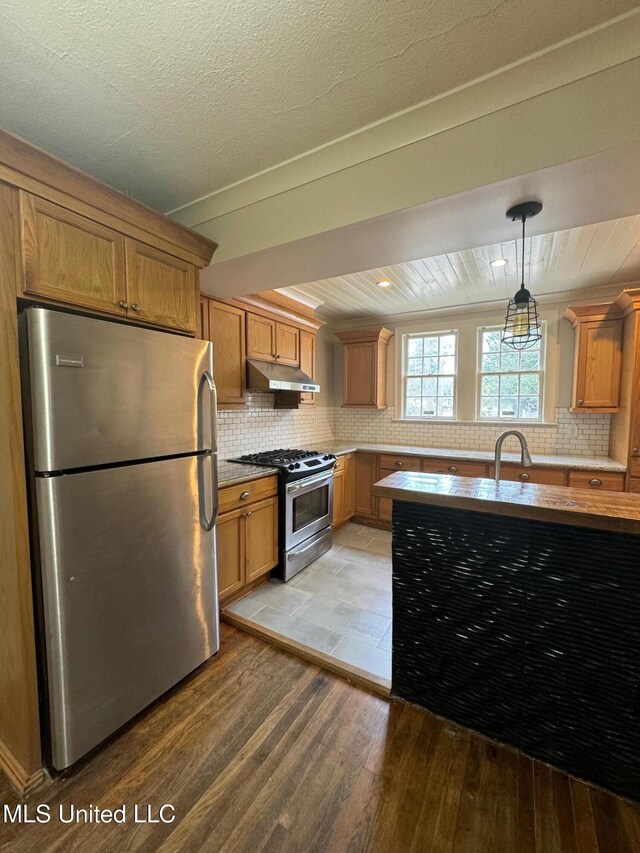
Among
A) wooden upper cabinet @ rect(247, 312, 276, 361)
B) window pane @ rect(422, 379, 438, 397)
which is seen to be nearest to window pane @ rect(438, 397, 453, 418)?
window pane @ rect(422, 379, 438, 397)

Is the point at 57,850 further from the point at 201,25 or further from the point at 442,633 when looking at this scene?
the point at 201,25

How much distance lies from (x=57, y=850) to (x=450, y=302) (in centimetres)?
460

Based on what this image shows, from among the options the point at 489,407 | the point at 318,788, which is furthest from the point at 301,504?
the point at 489,407

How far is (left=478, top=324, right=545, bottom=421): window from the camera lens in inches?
153

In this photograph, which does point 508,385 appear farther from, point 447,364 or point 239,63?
point 239,63

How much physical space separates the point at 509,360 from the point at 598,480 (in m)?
1.56

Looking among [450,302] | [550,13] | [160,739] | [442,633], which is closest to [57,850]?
[160,739]

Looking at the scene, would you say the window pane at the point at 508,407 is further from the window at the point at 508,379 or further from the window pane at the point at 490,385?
the window pane at the point at 490,385

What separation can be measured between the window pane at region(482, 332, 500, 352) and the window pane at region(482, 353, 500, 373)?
71mm

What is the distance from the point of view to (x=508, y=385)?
13.2ft

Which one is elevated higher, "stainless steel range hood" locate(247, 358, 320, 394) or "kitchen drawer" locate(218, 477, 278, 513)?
"stainless steel range hood" locate(247, 358, 320, 394)

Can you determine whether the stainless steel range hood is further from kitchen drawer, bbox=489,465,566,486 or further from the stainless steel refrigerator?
kitchen drawer, bbox=489,465,566,486

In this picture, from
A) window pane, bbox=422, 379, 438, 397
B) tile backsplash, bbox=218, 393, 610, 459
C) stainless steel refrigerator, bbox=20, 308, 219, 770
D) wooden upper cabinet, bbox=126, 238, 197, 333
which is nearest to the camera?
stainless steel refrigerator, bbox=20, 308, 219, 770

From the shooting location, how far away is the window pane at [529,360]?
12.7 ft
